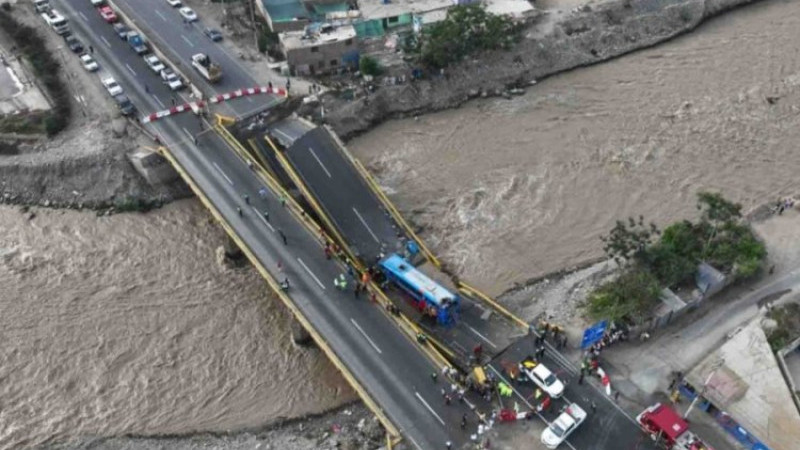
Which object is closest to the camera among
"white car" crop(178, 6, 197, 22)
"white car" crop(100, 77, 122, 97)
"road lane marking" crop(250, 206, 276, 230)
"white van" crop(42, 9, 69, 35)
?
"road lane marking" crop(250, 206, 276, 230)

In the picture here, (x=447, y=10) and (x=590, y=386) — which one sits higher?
(x=447, y=10)

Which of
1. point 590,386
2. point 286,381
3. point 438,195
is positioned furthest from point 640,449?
point 438,195

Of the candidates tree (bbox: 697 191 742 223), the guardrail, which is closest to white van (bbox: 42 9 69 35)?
the guardrail

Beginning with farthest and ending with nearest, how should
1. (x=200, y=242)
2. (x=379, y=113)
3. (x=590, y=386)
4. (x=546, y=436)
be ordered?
(x=379, y=113), (x=200, y=242), (x=590, y=386), (x=546, y=436)

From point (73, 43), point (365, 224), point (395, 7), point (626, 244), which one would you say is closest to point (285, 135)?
point (365, 224)

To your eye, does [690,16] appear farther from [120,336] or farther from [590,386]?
[120,336]

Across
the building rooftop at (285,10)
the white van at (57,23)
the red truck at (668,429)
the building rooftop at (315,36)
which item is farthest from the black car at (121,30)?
the red truck at (668,429)

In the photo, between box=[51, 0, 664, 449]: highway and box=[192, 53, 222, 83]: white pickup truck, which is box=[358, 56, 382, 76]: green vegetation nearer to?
box=[51, 0, 664, 449]: highway
